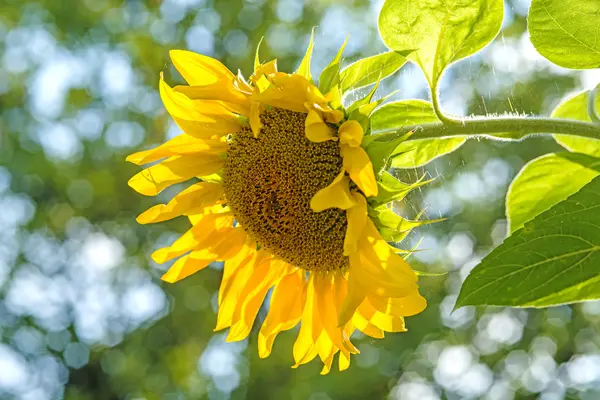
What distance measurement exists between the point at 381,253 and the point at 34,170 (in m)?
6.79

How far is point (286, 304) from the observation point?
1.13 m

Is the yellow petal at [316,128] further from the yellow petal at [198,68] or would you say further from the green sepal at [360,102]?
the yellow petal at [198,68]

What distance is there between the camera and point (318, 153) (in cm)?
100

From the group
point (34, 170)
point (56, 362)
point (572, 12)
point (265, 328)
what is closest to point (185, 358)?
point (56, 362)

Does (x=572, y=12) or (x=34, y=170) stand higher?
(x=572, y=12)

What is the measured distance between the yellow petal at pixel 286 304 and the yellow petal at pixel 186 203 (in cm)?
17

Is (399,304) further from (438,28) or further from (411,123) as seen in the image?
(438,28)

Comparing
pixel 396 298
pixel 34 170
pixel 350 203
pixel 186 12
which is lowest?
pixel 34 170

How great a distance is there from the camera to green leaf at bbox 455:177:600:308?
776mm

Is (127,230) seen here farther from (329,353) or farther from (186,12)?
(329,353)

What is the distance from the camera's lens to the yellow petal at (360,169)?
0.91 metres

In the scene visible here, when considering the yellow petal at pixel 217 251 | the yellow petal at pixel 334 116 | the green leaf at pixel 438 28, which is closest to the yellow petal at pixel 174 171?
the yellow petal at pixel 217 251

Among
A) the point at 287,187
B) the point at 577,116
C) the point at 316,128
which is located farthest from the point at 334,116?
the point at 577,116

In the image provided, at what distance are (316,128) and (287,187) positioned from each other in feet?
0.39
